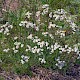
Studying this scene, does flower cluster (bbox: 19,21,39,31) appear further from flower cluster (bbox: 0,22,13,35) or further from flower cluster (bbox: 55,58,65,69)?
flower cluster (bbox: 55,58,65,69)

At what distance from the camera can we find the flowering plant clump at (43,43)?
9.59 ft

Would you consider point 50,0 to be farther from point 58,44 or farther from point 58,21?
point 58,44

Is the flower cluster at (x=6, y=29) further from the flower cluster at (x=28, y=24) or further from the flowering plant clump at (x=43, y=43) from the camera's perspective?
the flower cluster at (x=28, y=24)

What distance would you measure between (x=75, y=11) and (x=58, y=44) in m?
0.80

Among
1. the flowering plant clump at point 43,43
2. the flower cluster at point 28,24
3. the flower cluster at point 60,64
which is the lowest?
the flower cluster at point 60,64

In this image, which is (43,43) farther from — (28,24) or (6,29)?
(6,29)

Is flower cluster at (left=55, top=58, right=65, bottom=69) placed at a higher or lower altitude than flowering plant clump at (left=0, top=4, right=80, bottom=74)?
lower

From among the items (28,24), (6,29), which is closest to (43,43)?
(28,24)

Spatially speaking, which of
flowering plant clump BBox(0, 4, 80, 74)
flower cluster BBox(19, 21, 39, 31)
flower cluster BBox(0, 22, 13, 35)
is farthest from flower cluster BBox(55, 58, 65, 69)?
flower cluster BBox(0, 22, 13, 35)

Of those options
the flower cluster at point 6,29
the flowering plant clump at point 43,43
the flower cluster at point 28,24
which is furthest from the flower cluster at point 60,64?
the flower cluster at point 6,29

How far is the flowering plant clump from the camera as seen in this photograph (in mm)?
2924

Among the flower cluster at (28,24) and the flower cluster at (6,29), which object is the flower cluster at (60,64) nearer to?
Result: the flower cluster at (28,24)

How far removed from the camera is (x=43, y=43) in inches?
114

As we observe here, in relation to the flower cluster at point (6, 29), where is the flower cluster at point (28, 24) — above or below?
above
